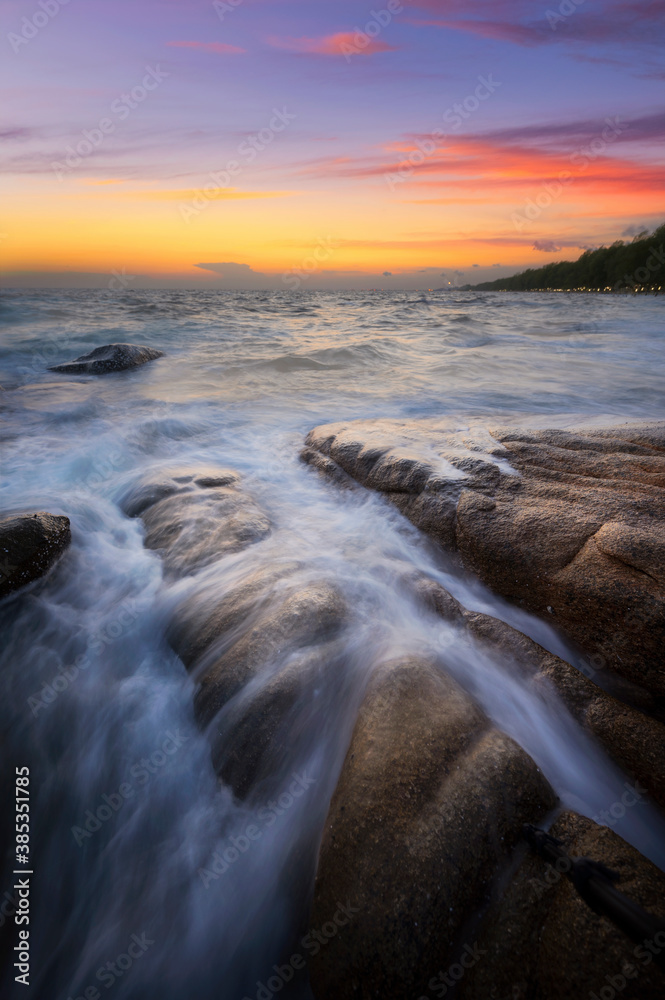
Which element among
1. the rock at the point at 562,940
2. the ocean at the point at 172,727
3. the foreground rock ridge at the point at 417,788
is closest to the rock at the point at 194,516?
the ocean at the point at 172,727

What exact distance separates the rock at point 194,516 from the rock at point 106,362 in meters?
7.72

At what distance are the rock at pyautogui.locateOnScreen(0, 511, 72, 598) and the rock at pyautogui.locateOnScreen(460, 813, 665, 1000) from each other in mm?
3496

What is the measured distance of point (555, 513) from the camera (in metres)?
3.25

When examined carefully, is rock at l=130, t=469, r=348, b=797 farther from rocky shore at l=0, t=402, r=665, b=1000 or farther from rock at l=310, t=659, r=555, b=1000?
rock at l=310, t=659, r=555, b=1000

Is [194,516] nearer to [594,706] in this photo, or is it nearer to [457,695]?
[457,695]

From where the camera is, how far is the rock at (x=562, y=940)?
1407mm

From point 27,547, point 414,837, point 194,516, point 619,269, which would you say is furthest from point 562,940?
point 619,269

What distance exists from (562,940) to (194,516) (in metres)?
3.75

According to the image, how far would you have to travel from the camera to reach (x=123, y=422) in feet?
25.5

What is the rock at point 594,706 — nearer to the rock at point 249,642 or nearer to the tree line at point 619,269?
the rock at point 249,642

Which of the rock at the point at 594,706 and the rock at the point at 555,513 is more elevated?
the rock at the point at 555,513

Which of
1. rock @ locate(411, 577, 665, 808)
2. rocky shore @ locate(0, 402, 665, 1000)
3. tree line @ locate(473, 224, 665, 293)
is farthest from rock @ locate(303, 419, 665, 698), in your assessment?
tree line @ locate(473, 224, 665, 293)

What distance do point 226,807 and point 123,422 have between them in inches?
271

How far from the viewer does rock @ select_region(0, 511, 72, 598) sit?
338cm
